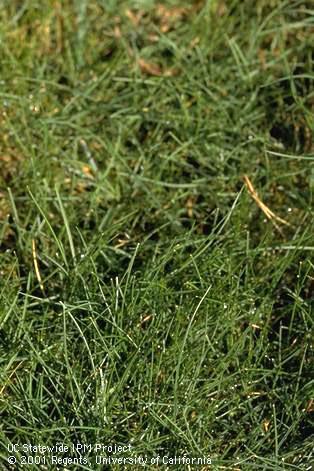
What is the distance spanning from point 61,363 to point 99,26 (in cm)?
141

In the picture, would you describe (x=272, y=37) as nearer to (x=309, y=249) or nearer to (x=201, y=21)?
(x=201, y=21)

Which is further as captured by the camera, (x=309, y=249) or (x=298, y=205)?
(x=298, y=205)

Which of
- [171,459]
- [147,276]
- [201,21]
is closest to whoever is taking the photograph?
[171,459]

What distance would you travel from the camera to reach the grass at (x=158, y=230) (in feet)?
6.77

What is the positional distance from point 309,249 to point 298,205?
0.31 m

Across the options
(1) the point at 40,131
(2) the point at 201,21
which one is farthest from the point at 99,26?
(1) the point at 40,131

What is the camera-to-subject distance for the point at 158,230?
2471mm

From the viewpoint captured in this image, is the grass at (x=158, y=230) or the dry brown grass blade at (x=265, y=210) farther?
the dry brown grass blade at (x=265, y=210)

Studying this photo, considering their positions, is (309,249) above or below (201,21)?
below

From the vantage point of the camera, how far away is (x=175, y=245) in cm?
227

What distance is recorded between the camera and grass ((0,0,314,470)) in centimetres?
206

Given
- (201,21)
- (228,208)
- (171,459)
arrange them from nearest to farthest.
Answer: (171,459) < (228,208) < (201,21)

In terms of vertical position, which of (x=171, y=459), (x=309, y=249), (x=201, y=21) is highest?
(x=201, y=21)

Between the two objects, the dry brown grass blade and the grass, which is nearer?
the grass
